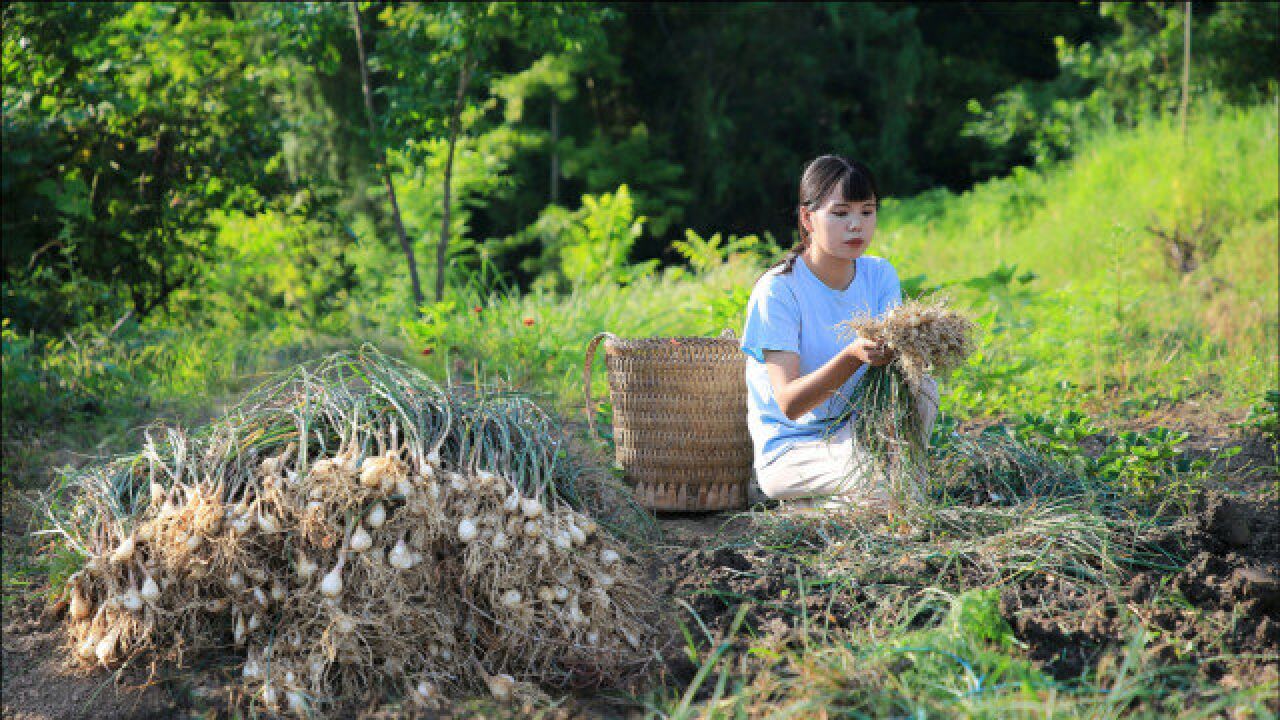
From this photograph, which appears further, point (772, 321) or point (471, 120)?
point (471, 120)

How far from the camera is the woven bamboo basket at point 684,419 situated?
12.8 feet

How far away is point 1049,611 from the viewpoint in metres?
2.46

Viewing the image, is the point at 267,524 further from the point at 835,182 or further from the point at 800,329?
the point at 835,182

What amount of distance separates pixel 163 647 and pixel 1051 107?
37.1 ft

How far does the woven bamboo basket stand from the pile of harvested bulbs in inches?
47.5

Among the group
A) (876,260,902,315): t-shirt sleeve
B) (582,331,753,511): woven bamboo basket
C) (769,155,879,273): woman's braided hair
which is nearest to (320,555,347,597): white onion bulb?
(582,331,753,511): woven bamboo basket

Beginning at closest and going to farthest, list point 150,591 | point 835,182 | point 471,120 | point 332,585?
1. point 332,585
2. point 150,591
3. point 835,182
4. point 471,120

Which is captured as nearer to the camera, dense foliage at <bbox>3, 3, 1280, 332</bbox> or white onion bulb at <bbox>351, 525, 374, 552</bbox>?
white onion bulb at <bbox>351, 525, 374, 552</bbox>

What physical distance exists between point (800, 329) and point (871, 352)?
1.94 ft

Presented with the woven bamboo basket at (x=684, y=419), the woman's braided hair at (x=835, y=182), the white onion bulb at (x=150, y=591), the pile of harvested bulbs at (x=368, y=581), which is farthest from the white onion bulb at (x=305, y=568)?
the woman's braided hair at (x=835, y=182)

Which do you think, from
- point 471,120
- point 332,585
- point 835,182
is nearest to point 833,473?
point 835,182

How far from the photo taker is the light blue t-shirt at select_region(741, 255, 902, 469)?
11.2 feet

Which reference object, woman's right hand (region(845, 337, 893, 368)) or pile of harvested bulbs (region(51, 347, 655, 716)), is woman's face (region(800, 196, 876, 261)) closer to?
woman's right hand (region(845, 337, 893, 368))

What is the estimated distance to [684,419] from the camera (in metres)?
3.92
